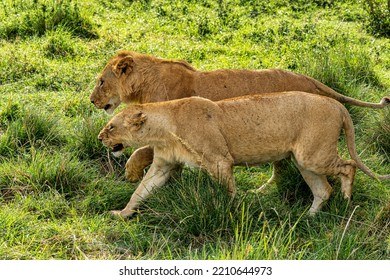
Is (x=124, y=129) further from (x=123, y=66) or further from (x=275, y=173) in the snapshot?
(x=275, y=173)

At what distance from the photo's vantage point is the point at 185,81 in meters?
6.78

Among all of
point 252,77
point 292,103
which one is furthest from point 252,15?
point 292,103

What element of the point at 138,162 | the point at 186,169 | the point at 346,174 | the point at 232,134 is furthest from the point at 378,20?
the point at 186,169

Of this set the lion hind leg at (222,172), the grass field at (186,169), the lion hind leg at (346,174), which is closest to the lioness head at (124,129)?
the grass field at (186,169)

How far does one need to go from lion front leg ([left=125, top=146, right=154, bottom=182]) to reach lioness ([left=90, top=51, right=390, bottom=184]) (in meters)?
0.63

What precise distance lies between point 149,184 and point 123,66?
1248 millimetres

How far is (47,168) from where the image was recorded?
629 centimetres

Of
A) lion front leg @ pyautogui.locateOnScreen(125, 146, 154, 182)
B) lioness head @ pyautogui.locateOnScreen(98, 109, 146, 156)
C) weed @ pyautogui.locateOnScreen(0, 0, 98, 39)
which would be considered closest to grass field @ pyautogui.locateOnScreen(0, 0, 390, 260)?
weed @ pyautogui.locateOnScreen(0, 0, 98, 39)

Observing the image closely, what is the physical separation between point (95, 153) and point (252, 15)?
190 inches

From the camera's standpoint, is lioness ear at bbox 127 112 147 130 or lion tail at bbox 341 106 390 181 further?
lion tail at bbox 341 106 390 181

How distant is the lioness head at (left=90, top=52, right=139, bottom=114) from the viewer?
681 centimetres

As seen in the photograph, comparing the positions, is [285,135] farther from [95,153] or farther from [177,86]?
[95,153]

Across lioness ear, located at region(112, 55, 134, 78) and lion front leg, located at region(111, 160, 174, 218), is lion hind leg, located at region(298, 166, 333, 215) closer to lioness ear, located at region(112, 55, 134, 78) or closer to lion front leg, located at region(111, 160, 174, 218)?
lion front leg, located at region(111, 160, 174, 218)

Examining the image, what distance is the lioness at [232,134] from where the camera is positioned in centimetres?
588
